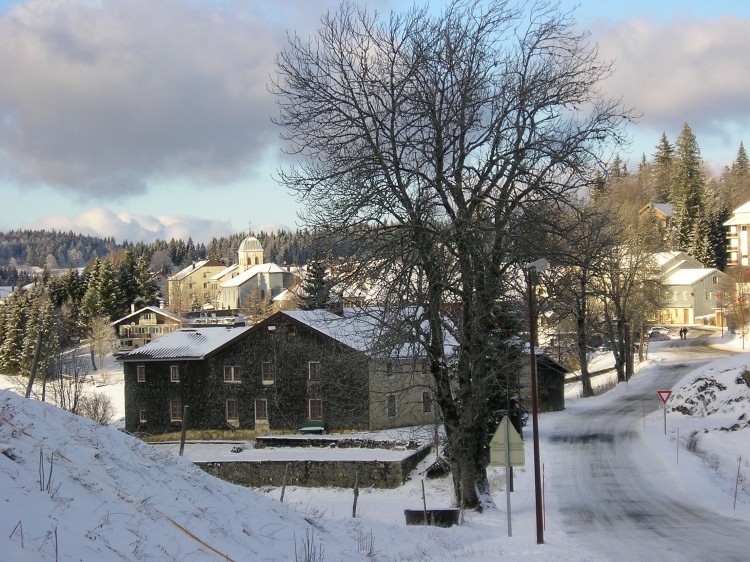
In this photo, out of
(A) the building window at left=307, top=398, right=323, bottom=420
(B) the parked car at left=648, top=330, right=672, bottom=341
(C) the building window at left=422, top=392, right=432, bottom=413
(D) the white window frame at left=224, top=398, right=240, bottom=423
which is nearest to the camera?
(C) the building window at left=422, top=392, right=432, bottom=413

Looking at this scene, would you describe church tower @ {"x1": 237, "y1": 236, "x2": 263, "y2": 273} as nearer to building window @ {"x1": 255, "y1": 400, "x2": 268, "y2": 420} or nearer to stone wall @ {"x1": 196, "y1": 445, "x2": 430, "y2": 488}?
building window @ {"x1": 255, "y1": 400, "x2": 268, "y2": 420}

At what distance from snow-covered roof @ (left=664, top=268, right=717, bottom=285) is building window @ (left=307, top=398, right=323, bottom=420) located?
57.1 m

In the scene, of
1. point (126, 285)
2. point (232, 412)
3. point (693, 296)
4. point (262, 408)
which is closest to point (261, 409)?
point (262, 408)

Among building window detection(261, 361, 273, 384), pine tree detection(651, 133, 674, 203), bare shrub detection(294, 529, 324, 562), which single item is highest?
pine tree detection(651, 133, 674, 203)

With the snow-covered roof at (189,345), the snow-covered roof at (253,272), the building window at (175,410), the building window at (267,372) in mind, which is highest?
the snow-covered roof at (253,272)

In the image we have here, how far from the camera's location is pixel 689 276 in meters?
87.7

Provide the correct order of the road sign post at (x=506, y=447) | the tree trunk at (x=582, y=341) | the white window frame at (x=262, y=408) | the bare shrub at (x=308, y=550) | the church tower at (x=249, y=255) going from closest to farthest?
the bare shrub at (x=308, y=550) → the road sign post at (x=506, y=447) → the tree trunk at (x=582, y=341) → the white window frame at (x=262, y=408) → the church tower at (x=249, y=255)

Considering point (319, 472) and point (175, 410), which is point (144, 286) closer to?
point (175, 410)

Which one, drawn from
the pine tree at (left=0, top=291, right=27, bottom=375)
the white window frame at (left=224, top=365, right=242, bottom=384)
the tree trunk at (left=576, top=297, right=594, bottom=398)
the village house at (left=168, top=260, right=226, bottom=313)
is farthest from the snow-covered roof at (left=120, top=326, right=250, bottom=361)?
the village house at (left=168, top=260, right=226, bottom=313)

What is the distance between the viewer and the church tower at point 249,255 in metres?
156

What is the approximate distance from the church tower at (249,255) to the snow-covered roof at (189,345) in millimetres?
105902

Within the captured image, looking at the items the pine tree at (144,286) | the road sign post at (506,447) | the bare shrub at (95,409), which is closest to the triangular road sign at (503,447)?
the road sign post at (506,447)

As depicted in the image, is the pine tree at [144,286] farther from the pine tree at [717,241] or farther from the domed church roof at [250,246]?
the pine tree at [717,241]

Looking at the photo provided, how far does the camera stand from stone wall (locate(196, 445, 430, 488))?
100 feet
